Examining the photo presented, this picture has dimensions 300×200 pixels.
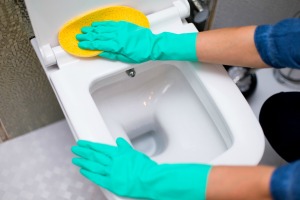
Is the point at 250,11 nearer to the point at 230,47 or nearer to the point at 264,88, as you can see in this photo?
the point at 264,88

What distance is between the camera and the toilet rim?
799 mm

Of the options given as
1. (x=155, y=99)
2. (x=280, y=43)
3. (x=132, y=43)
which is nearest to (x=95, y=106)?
(x=132, y=43)

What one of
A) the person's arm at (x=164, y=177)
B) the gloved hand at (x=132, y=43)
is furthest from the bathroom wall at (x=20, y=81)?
the person's arm at (x=164, y=177)

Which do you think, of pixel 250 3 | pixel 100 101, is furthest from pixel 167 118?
pixel 250 3

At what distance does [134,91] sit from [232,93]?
28 cm

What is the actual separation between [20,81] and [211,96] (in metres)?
0.50

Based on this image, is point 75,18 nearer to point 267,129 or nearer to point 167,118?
point 167,118

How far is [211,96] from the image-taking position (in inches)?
33.9

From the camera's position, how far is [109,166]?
771mm

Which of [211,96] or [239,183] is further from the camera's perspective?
[211,96]

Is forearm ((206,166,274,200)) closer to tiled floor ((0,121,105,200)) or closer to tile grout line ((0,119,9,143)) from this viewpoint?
tiled floor ((0,121,105,200))

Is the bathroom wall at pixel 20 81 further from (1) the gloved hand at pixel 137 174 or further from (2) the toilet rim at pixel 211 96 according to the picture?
(1) the gloved hand at pixel 137 174

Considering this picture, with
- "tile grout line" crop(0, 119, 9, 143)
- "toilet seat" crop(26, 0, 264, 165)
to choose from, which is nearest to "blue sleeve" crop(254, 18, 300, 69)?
"toilet seat" crop(26, 0, 264, 165)

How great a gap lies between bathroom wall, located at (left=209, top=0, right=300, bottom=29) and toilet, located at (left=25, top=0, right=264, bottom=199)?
0.25 metres
